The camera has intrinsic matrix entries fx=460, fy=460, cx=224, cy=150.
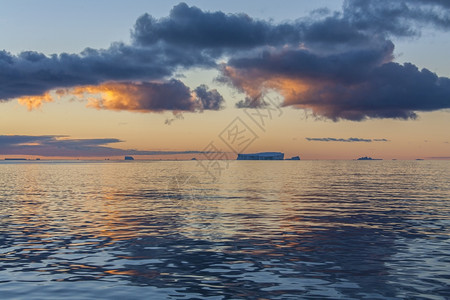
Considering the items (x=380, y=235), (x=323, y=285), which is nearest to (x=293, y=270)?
(x=323, y=285)

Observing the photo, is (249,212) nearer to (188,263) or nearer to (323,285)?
(188,263)

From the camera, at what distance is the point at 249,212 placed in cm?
4875

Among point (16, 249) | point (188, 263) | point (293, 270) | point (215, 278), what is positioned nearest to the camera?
point (215, 278)

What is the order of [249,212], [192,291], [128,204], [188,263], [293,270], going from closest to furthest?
[192,291]
[293,270]
[188,263]
[249,212]
[128,204]

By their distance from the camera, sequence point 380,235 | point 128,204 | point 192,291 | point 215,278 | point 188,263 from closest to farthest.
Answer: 1. point 192,291
2. point 215,278
3. point 188,263
4. point 380,235
5. point 128,204

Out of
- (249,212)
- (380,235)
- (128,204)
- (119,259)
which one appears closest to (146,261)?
(119,259)

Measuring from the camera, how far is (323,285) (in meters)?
20.4

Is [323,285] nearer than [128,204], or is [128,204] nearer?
[323,285]

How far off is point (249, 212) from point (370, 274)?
26.7 meters

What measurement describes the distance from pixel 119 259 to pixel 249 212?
957 inches

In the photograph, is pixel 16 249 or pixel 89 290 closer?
pixel 89 290

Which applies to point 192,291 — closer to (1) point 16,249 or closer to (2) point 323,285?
(2) point 323,285

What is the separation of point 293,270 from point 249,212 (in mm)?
25520

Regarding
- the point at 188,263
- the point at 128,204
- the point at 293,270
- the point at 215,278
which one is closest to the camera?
the point at 215,278
